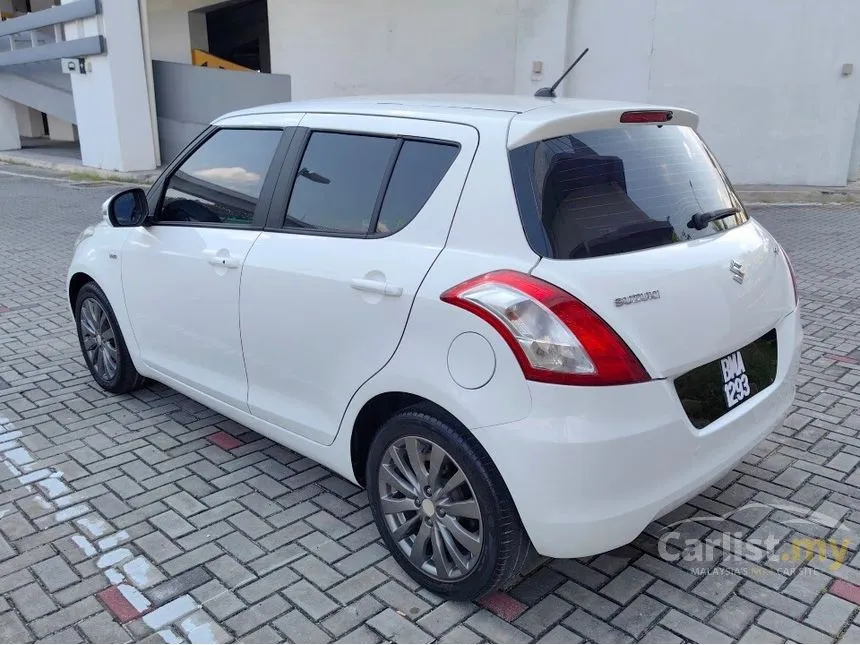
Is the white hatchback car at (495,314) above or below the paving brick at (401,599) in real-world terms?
above

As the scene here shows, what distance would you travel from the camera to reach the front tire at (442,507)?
2.56 m

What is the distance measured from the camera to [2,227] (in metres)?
10.8

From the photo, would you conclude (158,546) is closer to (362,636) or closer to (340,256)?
(362,636)

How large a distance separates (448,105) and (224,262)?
4.23 feet

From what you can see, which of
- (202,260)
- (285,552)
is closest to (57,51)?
(202,260)

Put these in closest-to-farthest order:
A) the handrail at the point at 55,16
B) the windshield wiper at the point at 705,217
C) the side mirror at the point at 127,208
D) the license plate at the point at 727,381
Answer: the license plate at the point at 727,381, the windshield wiper at the point at 705,217, the side mirror at the point at 127,208, the handrail at the point at 55,16

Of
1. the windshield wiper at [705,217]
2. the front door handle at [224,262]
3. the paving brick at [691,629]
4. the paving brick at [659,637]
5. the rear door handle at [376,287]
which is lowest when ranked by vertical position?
the paving brick at [659,637]

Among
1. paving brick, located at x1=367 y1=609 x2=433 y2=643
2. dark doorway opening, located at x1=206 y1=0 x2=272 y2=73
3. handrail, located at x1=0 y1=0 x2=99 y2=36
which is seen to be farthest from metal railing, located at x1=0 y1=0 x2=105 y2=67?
paving brick, located at x1=367 y1=609 x2=433 y2=643

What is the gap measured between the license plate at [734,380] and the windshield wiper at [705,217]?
1.71ft

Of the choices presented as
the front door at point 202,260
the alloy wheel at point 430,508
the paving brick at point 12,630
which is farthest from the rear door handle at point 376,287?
the paving brick at point 12,630

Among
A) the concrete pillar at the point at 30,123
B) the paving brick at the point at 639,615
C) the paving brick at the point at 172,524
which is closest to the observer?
the paving brick at the point at 639,615

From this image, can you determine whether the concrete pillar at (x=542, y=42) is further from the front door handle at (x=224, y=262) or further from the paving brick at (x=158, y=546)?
the paving brick at (x=158, y=546)

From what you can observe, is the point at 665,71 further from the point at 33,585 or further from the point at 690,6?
the point at 33,585

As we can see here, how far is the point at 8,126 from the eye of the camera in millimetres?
20531
